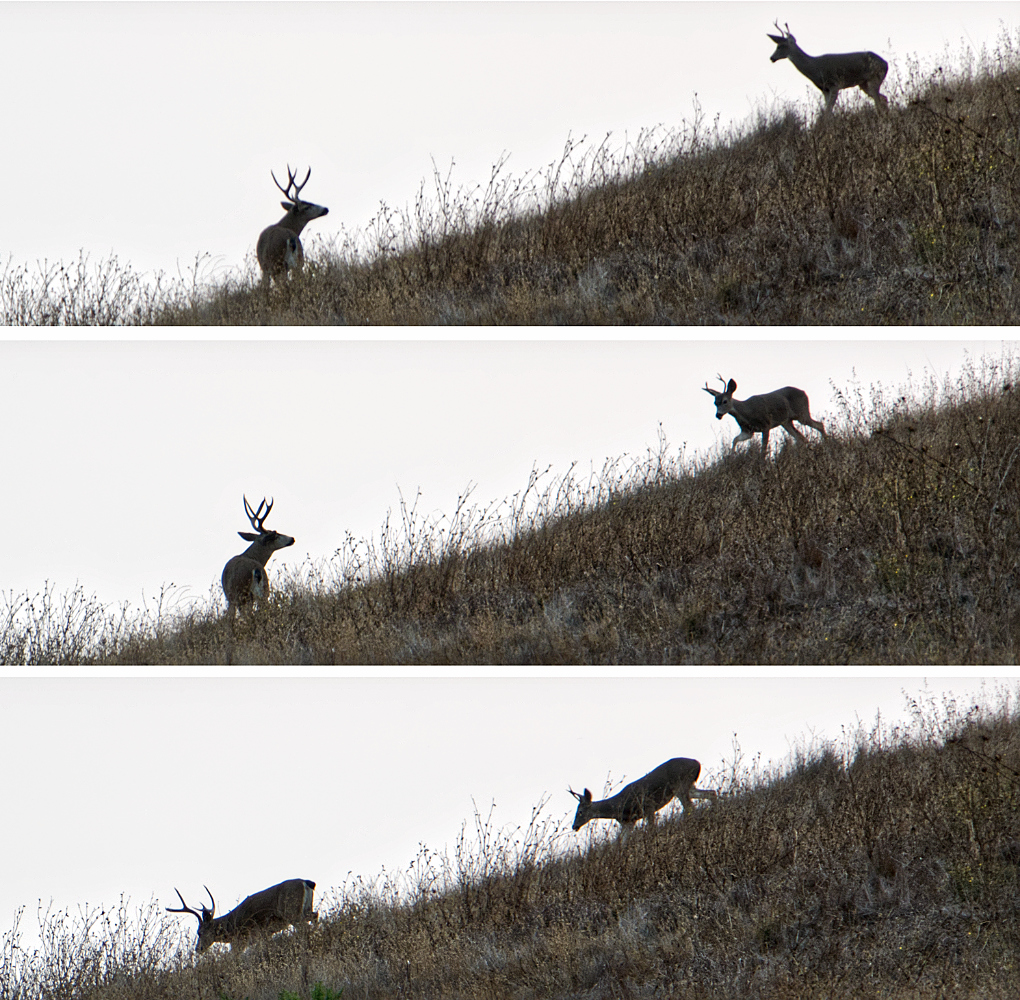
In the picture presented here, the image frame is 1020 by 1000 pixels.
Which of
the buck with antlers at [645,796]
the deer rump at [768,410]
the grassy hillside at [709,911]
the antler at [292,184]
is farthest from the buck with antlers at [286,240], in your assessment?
the buck with antlers at [645,796]

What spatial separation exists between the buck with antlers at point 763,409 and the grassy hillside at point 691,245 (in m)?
0.60

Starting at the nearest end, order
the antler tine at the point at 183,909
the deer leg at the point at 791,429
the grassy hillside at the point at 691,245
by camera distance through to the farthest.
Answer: the antler tine at the point at 183,909
the grassy hillside at the point at 691,245
the deer leg at the point at 791,429

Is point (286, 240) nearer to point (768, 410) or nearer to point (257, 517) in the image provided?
point (257, 517)

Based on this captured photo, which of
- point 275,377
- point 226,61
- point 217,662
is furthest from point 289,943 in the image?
point 226,61

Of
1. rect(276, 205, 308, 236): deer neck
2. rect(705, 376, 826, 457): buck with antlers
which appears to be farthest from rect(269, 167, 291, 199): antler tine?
rect(705, 376, 826, 457): buck with antlers

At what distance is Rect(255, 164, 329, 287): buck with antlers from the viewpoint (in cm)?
746

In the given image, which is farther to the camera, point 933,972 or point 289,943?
point 289,943

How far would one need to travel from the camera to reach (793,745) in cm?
719

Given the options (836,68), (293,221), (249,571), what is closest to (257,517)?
(249,571)

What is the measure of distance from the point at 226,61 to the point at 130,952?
584 cm

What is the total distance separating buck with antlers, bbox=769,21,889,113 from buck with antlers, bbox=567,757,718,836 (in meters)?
4.81

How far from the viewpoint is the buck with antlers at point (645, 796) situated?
279 inches

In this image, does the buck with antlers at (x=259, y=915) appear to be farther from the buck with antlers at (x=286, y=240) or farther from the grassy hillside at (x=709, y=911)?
the buck with antlers at (x=286, y=240)

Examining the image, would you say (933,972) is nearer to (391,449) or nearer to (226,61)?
(391,449)
